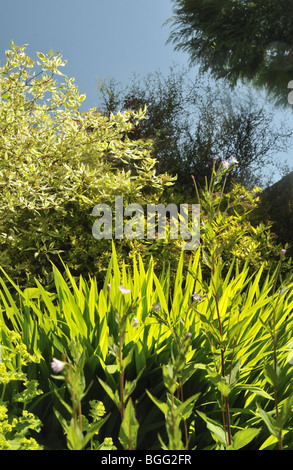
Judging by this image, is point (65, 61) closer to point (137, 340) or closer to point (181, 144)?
point (137, 340)

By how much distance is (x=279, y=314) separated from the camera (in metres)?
2.28

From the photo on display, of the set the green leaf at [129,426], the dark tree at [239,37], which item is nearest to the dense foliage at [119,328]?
the green leaf at [129,426]

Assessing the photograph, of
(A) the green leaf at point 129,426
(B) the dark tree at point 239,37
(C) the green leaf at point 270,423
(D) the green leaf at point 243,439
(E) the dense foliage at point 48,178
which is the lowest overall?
(D) the green leaf at point 243,439

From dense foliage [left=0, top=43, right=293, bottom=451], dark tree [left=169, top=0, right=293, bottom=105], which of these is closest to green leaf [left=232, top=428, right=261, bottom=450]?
dense foliage [left=0, top=43, right=293, bottom=451]

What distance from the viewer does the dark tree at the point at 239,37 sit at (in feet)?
30.5

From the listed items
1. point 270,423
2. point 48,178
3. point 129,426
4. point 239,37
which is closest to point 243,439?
point 270,423

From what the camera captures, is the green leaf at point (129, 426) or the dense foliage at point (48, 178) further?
the dense foliage at point (48, 178)

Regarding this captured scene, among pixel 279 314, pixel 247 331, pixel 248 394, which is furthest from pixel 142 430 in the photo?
pixel 279 314

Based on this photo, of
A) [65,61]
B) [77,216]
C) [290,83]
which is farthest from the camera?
[290,83]

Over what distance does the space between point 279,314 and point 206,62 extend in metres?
8.71

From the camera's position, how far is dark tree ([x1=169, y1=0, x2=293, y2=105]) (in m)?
9.30

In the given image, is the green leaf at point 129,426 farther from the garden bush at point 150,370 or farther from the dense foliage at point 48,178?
the dense foliage at point 48,178

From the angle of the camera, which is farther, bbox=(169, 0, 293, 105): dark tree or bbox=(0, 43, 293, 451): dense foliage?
bbox=(169, 0, 293, 105): dark tree

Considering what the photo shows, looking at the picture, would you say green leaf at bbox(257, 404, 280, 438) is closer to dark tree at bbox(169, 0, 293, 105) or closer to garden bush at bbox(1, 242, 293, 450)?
garden bush at bbox(1, 242, 293, 450)
